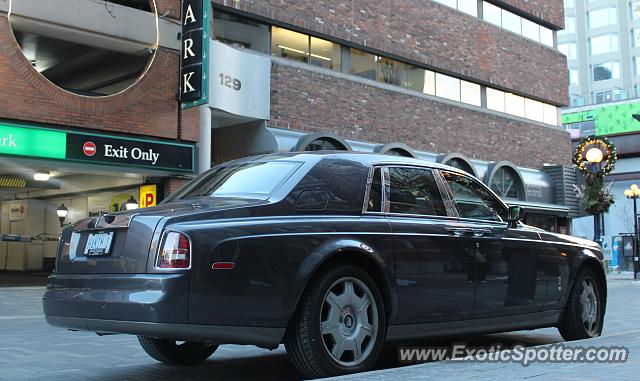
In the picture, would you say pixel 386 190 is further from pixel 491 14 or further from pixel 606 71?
pixel 606 71

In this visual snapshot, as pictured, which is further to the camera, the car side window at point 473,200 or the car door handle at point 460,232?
the car side window at point 473,200

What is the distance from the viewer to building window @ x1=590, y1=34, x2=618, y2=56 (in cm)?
7131

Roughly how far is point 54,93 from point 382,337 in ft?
38.5

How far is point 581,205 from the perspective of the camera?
29578mm

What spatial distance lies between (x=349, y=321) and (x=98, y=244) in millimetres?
1824

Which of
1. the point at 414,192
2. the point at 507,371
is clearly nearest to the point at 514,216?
the point at 414,192

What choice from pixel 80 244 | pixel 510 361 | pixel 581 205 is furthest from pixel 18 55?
pixel 581 205

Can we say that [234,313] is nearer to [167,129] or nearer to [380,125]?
[167,129]

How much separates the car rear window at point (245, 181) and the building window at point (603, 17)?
7422cm

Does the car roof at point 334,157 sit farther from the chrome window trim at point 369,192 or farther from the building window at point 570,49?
the building window at point 570,49

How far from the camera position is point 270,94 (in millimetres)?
18906

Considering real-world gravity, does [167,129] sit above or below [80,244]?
above

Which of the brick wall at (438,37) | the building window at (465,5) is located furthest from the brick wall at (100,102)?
the building window at (465,5)

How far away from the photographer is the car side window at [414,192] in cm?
568
